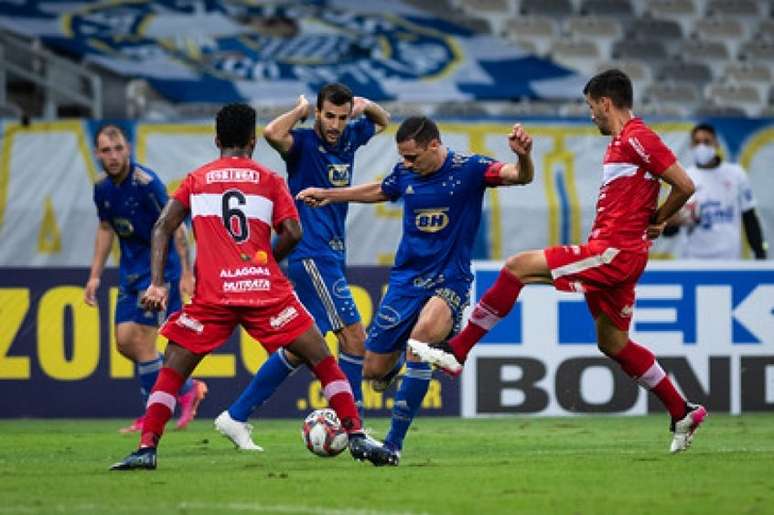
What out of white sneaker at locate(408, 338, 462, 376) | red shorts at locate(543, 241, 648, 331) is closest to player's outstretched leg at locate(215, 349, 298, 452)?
white sneaker at locate(408, 338, 462, 376)

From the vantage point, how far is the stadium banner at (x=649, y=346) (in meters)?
15.6

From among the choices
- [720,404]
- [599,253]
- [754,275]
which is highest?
[599,253]

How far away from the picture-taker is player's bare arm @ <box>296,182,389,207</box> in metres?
10.9

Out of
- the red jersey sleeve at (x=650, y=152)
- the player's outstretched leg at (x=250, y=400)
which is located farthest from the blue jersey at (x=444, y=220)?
the player's outstretched leg at (x=250, y=400)

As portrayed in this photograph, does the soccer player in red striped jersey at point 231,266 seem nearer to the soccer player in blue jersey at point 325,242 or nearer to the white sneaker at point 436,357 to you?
the white sneaker at point 436,357

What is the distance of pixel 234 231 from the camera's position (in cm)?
970

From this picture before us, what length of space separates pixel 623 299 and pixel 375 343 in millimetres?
1504

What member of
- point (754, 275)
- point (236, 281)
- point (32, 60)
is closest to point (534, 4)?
point (32, 60)

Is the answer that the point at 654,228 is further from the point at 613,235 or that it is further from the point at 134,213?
the point at 134,213

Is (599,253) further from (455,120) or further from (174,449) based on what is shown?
(455,120)

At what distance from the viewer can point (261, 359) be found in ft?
51.3

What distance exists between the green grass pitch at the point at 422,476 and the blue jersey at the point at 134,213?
1236 millimetres

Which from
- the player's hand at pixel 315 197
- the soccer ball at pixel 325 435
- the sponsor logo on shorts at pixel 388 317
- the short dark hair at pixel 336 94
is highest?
the short dark hair at pixel 336 94

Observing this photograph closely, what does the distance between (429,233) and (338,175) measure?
1410 mm
